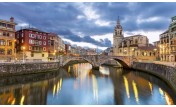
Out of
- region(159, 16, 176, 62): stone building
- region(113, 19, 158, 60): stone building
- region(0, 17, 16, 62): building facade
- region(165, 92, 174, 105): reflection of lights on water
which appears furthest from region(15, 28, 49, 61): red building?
region(165, 92, 174, 105): reflection of lights on water

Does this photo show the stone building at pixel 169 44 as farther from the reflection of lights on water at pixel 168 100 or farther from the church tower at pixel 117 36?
the reflection of lights on water at pixel 168 100

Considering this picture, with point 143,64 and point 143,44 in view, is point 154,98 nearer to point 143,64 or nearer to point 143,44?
point 143,64

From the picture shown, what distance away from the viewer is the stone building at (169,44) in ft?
170

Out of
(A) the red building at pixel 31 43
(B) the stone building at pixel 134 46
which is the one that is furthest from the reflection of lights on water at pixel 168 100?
(B) the stone building at pixel 134 46

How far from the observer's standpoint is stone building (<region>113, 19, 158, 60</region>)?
7744 cm

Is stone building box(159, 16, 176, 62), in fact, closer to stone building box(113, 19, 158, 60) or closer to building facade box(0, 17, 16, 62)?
stone building box(113, 19, 158, 60)

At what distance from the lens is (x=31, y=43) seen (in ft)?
198

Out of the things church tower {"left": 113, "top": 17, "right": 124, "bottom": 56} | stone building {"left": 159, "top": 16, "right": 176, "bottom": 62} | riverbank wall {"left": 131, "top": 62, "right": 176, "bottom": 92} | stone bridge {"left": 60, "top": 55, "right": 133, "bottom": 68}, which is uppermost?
church tower {"left": 113, "top": 17, "right": 124, "bottom": 56}

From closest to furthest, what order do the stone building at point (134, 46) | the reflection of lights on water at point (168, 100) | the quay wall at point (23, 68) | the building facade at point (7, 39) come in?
the reflection of lights on water at point (168, 100) < the quay wall at point (23, 68) < the building facade at point (7, 39) < the stone building at point (134, 46)

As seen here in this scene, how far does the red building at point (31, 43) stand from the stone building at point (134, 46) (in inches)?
1249

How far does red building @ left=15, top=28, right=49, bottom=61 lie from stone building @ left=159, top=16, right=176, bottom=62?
39421mm

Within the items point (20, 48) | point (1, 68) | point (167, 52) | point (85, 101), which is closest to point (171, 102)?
point (85, 101)

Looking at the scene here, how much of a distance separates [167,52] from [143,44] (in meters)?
29.6

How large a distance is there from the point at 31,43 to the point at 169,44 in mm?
45564
